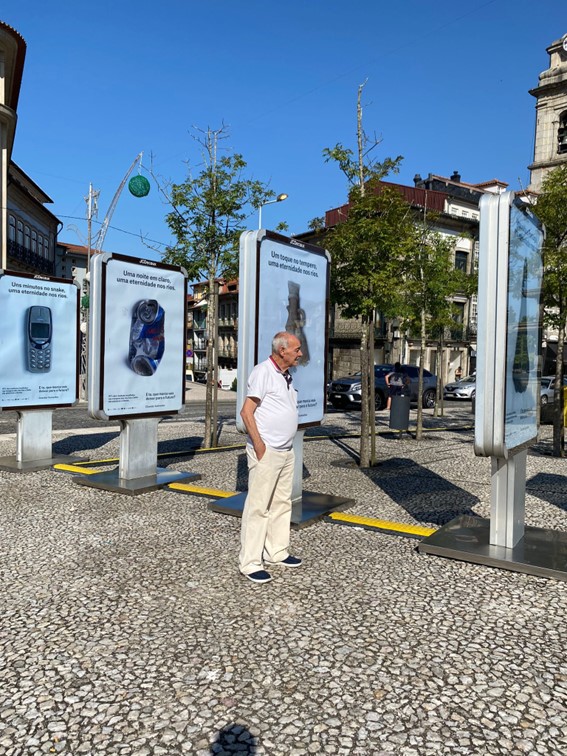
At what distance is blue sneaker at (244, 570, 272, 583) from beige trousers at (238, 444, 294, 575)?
3 centimetres

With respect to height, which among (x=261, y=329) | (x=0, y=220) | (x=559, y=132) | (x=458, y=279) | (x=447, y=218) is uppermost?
(x=559, y=132)

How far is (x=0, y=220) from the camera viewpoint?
105 feet

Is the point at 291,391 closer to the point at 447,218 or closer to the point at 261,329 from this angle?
the point at 261,329

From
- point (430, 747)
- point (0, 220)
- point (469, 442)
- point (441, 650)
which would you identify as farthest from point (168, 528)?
point (0, 220)

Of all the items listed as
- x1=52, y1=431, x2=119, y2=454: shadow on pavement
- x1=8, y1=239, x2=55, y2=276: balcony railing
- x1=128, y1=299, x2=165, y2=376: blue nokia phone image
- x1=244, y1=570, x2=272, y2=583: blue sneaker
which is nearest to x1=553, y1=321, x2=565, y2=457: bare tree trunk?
x1=128, y1=299, x2=165, y2=376: blue nokia phone image

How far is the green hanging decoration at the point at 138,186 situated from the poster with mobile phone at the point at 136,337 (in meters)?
11.7

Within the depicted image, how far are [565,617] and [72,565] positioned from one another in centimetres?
310

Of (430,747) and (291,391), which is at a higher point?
(291,391)

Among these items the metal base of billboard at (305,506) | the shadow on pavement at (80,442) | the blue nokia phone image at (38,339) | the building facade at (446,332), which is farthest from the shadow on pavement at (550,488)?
the building facade at (446,332)

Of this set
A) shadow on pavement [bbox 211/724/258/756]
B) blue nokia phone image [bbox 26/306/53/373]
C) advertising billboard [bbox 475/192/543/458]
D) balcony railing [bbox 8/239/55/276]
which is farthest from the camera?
balcony railing [bbox 8/239/55/276]

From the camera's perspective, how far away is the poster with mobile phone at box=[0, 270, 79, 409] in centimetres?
816

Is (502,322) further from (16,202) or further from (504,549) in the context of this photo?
(16,202)

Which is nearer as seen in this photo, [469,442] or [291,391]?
[291,391]

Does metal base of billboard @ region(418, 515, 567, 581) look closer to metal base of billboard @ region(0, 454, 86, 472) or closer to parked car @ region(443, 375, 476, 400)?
metal base of billboard @ region(0, 454, 86, 472)
